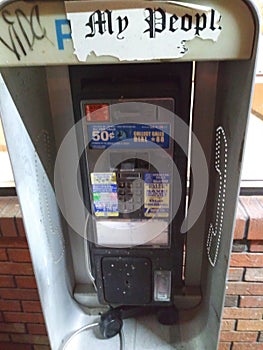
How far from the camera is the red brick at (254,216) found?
111cm

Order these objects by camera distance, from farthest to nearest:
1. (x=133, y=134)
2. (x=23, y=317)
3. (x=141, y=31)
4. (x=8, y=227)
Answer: (x=23, y=317) → (x=8, y=227) → (x=133, y=134) → (x=141, y=31)

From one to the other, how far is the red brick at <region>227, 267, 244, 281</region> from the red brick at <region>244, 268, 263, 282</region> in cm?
2

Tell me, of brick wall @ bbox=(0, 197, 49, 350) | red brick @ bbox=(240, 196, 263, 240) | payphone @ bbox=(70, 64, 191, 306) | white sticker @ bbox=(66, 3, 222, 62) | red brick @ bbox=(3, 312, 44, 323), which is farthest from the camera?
red brick @ bbox=(3, 312, 44, 323)

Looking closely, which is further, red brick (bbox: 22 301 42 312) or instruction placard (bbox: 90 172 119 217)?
red brick (bbox: 22 301 42 312)

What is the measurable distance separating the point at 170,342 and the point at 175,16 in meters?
1.11

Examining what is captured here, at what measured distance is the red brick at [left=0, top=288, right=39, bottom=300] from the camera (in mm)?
1370

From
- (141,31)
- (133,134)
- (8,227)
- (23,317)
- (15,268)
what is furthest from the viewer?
(23,317)

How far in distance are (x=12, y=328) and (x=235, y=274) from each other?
3.09 ft

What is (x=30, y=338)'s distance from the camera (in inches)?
58.6

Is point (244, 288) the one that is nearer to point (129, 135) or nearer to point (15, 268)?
point (129, 135)

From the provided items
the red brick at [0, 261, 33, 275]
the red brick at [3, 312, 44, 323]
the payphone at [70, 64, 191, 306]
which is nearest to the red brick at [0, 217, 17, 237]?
the red brick at [0, 261, 33, 275]

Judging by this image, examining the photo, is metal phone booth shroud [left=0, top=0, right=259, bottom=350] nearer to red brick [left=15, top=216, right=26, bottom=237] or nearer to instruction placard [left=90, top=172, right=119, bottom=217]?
instruction placard [left=90, top=172, right=119, bottom=217]

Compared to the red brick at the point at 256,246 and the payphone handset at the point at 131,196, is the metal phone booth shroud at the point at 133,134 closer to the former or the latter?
the payphone handset at the point at 131,196

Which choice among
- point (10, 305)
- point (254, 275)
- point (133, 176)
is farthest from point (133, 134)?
point (10, 305)
